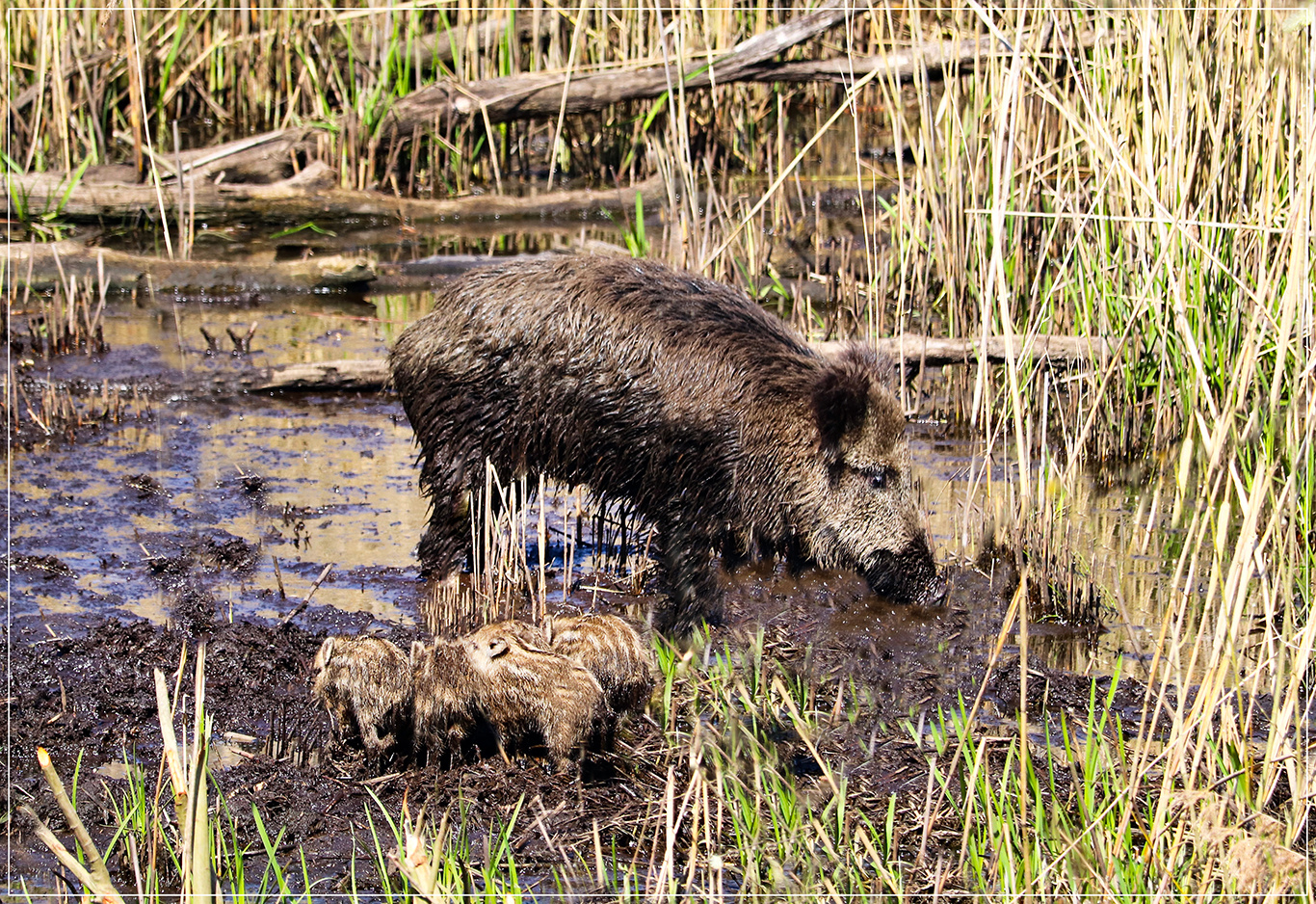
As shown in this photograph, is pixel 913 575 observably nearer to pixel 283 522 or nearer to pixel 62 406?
pixel 283 522

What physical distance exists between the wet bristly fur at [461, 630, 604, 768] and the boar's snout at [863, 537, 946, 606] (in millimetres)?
1872

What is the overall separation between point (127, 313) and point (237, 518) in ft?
12.3

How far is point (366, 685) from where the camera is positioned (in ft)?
13.5

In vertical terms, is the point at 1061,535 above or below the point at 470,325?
below

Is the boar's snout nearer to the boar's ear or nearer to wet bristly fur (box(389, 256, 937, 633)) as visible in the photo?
wet bristly fur (box(389, 256, 937, 633))

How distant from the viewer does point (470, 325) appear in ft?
18.6

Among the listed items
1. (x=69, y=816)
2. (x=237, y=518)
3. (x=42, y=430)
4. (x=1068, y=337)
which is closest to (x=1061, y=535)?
(x=1068, y=337)

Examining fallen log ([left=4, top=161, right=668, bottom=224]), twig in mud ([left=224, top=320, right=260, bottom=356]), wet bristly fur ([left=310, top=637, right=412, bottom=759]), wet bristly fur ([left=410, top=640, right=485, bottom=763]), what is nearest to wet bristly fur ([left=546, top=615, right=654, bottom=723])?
wet bristly fur ([left=410, top=640, right=485, bottom=763])

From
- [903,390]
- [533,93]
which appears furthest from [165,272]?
[903,390]

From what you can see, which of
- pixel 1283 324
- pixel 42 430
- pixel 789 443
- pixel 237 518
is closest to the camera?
pixel 1283 324

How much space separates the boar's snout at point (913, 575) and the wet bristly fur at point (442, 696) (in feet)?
6.63

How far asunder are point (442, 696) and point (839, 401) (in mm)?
1996

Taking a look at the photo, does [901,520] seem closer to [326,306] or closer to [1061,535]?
[1061,535]

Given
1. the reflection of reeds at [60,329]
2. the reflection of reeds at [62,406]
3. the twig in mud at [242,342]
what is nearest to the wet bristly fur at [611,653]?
the reflection of reeds at [62,406]
